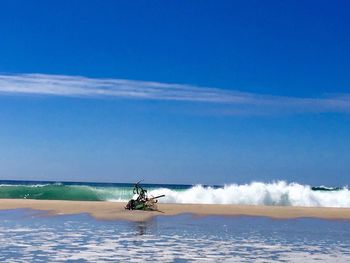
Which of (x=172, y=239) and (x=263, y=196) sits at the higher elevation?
(x=263, y=196)

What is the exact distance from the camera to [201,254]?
A: 1817 centimetres

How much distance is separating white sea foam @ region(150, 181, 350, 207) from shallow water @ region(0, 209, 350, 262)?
2363 centimetres

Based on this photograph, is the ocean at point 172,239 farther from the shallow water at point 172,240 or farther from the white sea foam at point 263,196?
the white sea foam at point 263,196

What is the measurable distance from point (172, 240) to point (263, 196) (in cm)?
3594

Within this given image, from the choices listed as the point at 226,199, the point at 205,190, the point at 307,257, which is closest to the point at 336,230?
the point at 307,257

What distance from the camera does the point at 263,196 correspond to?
56.6m

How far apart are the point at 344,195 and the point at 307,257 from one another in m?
44.7

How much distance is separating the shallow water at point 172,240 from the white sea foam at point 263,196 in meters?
23.6

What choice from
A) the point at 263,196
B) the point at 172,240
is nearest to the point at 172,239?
the point at 172,240

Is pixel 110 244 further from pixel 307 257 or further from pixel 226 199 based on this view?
pixel 226 199

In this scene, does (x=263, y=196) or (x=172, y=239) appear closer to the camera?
(x=172, y=239)

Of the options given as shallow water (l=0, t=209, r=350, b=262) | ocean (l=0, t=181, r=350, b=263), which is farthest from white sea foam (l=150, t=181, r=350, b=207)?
shallow water (l=0, t=209, r=350, b=262)

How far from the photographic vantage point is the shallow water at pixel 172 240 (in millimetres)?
17625

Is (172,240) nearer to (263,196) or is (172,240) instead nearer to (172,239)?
(172,239)
